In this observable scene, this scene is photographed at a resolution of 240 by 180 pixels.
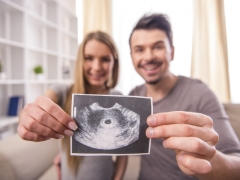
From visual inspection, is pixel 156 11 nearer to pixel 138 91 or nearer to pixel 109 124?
pixel 138 91

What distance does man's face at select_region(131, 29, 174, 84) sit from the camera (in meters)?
0.91

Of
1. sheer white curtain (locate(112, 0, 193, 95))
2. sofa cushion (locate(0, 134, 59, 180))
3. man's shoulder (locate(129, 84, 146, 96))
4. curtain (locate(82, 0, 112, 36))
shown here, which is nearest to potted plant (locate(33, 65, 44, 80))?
curtain (locate(82, 0, 112, 36))

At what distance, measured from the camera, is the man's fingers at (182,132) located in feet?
1.51

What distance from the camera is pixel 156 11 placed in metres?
1.95

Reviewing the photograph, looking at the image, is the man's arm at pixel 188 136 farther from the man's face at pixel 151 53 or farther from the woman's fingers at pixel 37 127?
the man's face at pixel 151 53

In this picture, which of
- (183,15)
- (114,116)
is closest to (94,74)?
(114,116)

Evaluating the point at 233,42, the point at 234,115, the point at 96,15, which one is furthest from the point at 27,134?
the point at 233,42

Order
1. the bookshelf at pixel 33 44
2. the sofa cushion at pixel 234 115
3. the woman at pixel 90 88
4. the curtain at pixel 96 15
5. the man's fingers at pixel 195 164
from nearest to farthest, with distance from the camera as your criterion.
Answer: the man's fingers at pixel 195 164, the woman at pixel 90 88, the sofa cushion at pixel 234 115, the bookshelf at pixel 33 44, the curtain at pixel 96 15

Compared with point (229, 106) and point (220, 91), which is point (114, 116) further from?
point (220, 91)

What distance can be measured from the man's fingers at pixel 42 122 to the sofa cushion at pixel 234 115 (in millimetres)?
1127

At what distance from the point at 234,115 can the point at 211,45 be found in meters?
1.14

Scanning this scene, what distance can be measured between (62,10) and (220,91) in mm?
2217

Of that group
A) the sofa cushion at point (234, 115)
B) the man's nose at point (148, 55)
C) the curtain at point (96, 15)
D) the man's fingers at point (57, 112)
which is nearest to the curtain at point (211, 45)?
the sofa cushion at point (234, 115)

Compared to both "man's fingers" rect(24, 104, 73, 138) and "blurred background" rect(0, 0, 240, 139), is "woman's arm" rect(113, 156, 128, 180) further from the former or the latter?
"blurred background" rect(0, 0, 240, 139)
